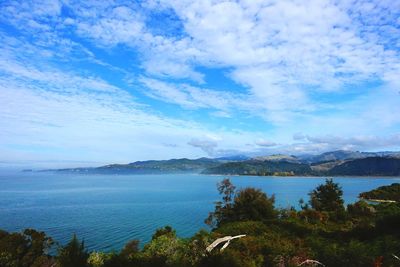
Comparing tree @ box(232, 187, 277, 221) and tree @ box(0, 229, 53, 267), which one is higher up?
tree @ box(232, 187, 277, 221)

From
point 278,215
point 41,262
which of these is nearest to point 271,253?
point 41,262

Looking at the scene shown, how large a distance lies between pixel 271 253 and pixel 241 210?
25.7 metres

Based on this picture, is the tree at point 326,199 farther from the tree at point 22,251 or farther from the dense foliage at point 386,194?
the tree at point 22,251

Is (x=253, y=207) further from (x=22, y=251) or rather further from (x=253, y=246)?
(x=22, y=251)

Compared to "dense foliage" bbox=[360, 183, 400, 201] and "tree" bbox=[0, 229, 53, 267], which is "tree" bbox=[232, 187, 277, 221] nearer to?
"tree" bbox=[0, 229, 53, 267]

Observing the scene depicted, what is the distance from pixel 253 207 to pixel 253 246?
24319 mm

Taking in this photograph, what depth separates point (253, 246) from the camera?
22078mm

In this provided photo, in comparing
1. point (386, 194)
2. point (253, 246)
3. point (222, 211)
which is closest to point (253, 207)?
point (222, 211)

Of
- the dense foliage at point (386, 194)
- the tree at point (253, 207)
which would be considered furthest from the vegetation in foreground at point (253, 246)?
the dense foliage at point (386, 194)

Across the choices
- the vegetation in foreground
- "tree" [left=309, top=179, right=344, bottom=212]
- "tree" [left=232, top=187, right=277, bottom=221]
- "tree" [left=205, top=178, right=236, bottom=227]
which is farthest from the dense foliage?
"tree" [left=232, top=187, right=277, bottom=221]

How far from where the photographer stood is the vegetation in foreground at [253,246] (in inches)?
643

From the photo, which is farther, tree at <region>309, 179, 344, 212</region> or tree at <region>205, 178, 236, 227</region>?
tree at <region>309, 179, 344, 212</region>

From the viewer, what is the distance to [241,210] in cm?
4638

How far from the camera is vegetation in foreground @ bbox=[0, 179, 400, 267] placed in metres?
16.3
